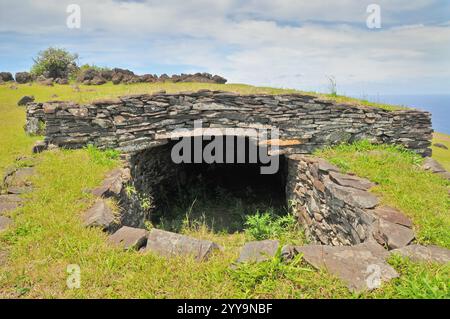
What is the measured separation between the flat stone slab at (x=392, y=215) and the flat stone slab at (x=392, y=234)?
11 cm

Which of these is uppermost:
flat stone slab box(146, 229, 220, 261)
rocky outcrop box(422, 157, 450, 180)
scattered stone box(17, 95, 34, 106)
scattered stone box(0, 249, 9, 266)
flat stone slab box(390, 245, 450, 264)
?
scattered stone box(17, 95, 34, 106)

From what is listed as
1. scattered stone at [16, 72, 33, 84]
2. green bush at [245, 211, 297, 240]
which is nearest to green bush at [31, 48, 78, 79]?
scattered stone at [16, 72, 33, 84]

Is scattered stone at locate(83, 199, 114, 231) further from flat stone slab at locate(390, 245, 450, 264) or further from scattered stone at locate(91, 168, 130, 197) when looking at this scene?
flat stone slab at locate(390, 245, 450, 264)

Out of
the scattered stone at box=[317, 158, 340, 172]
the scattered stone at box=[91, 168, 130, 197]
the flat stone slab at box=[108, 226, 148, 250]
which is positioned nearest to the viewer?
the flat stone slab at box=[108, 226, 148, 250]

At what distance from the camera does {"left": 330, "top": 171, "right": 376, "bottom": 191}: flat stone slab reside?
5854 millimetres

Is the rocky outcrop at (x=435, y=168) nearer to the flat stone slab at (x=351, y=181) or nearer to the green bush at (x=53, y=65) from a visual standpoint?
the flat stone slab at (x=351, y=181)

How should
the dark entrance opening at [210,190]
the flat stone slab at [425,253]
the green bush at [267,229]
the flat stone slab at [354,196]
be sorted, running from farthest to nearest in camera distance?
the dark entrance opening at [210,190], the green bush at [267,229], the flat stone slab at [354,196], the flat stone slab at [425,253]

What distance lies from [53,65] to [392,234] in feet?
85.0

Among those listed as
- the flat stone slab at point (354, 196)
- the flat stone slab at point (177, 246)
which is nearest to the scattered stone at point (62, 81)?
the flat stone slab at point (177, 246)

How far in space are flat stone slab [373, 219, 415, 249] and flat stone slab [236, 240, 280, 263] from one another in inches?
63.6

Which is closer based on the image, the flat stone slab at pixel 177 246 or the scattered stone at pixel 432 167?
the flat stone slab at pixel 177 246

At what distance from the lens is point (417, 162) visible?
7.51 metres

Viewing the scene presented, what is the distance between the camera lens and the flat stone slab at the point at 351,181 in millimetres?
5854

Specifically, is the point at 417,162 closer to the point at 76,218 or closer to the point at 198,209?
the point at 198,209
